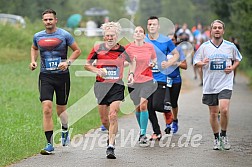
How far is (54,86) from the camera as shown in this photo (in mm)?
11695

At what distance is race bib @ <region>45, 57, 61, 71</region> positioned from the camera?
11523mm

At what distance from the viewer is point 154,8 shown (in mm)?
100750

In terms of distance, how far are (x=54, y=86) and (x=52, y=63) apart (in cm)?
39

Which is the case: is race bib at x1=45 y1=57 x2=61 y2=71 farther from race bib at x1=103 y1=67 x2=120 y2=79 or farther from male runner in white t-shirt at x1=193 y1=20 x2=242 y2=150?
male runner in white t-shirt at x1=193 y1=20 x2=242 y2=150

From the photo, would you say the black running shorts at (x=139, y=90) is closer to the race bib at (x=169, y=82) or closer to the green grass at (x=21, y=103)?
the race bib at (x=169, y=82)

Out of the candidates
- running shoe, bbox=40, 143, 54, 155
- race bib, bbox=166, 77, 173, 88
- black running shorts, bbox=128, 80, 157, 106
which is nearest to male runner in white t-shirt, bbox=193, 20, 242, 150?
black running shorts, bbox=128, 80, 157, 106

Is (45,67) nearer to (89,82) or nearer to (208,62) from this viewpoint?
(208,62)

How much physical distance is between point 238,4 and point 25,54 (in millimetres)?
10834

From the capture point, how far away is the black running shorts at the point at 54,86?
37.8 feet

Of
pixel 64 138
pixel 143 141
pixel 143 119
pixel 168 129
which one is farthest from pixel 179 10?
pixel 64 138

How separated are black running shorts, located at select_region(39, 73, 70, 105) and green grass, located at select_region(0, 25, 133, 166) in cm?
85

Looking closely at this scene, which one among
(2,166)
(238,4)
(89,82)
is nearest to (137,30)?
(2,166)

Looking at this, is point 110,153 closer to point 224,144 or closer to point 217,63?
point 224,144

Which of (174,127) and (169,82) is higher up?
(169,82)
